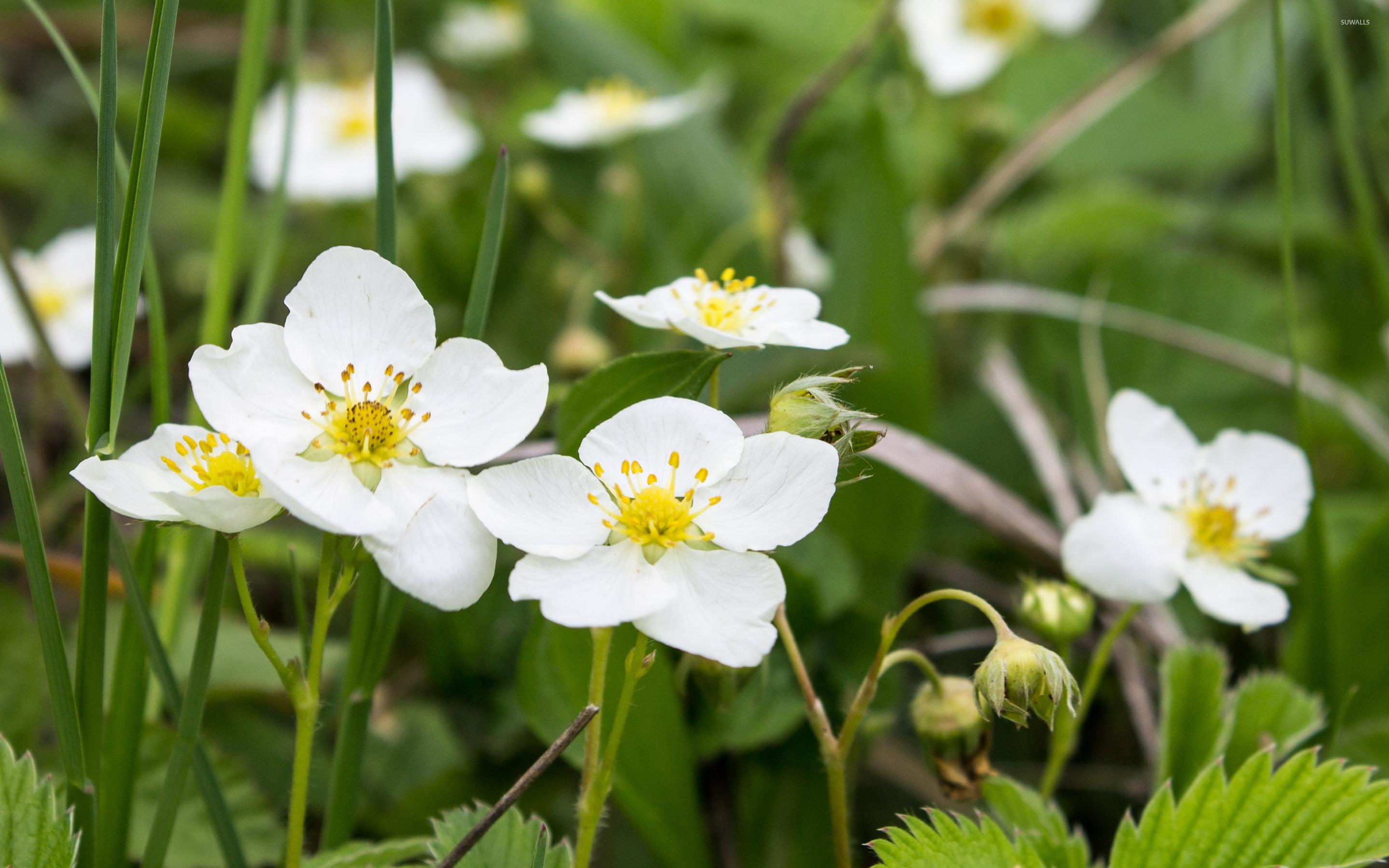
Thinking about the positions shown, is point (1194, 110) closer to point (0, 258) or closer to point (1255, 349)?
point (1255, 349)

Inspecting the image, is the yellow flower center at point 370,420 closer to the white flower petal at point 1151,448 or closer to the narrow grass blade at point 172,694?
the narrow grass blade at point 172,694

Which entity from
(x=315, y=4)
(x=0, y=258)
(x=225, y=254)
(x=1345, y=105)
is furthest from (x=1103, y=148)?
(x=315, y=4)

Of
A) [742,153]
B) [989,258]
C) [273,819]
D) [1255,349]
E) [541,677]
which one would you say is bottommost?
[273,819]

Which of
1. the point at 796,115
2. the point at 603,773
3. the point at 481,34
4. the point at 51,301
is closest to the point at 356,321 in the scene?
the point at 603,773

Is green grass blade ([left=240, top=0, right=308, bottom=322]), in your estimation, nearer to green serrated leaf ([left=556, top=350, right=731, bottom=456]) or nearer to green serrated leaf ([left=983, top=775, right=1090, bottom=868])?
green serrated leaf ([left=556, top=350, right=731, bottom=456])

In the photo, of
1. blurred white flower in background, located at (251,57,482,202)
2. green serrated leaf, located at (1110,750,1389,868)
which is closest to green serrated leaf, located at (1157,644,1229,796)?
green serrated leaf, located at (1110,750,1389,868)

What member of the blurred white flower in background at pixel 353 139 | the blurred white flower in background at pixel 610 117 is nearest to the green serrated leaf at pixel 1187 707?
the blurred white flower in background at pixel 610 117

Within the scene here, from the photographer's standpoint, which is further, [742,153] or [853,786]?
[742,153]
